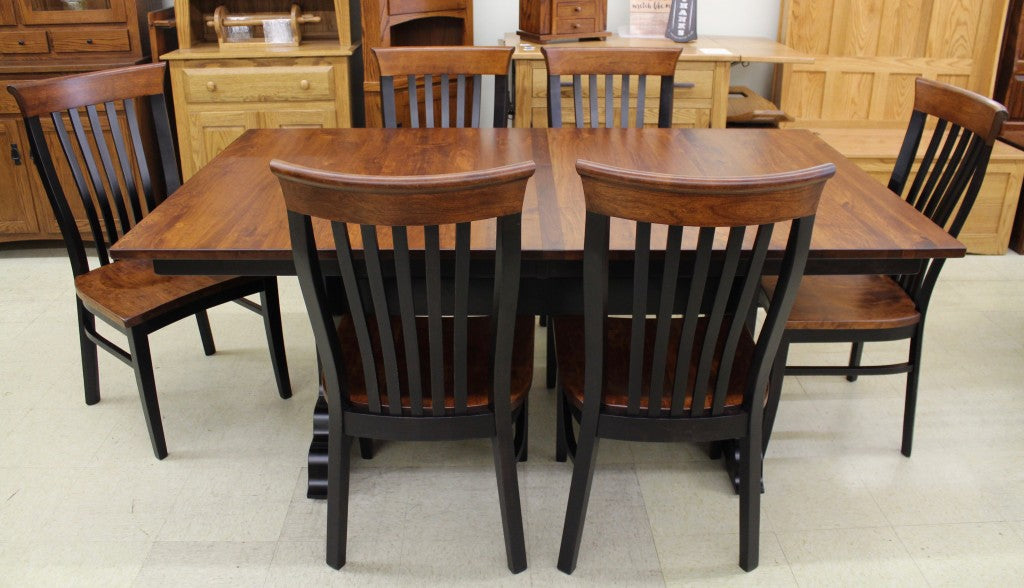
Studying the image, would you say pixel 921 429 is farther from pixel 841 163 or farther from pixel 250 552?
pixel 250 552

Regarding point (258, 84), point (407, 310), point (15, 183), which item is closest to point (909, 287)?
point (407, 310)

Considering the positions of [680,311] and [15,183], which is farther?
[15,183]

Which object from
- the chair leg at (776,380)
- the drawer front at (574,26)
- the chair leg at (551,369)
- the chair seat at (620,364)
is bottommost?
the chair leg at (551,369)

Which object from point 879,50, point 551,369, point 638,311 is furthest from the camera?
point 879,50

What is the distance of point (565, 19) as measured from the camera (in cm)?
331

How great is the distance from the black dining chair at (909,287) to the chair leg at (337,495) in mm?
977

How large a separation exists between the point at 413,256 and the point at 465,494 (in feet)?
2.34

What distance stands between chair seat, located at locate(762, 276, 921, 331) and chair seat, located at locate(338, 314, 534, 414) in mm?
617

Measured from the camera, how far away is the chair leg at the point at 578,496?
172cm

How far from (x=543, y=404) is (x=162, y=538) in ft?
3.46

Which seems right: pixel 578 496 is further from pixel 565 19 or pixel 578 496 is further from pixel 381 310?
pixel 565 19

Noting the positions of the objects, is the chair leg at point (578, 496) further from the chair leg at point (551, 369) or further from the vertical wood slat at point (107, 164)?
the vertical wood slat at point (107, 164)

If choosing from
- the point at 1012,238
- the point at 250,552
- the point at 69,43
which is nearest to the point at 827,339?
the point at 250,552

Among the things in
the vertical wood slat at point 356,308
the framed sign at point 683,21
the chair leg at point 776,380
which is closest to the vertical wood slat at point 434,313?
the vertical wood slat at point 356,308
